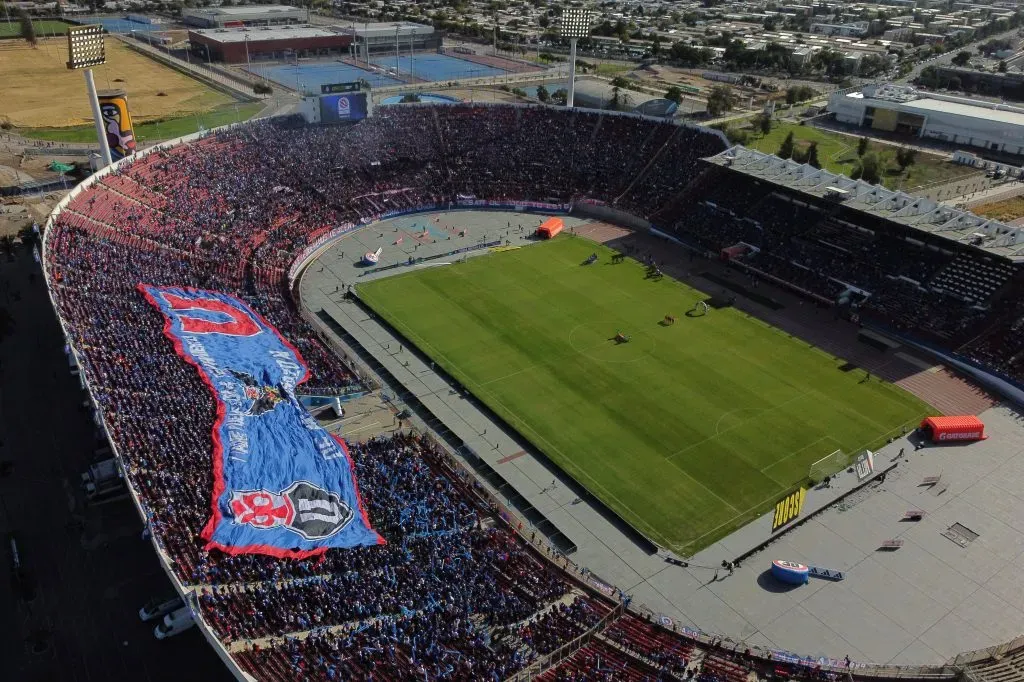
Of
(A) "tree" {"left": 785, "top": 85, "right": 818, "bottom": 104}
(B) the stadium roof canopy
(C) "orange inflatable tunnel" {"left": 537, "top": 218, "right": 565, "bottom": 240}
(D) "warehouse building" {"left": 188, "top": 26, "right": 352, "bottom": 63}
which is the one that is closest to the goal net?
Answer: (B) the stadium roof canopy

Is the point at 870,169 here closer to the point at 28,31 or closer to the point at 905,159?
the point at 905,159

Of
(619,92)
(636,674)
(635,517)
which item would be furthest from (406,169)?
(636,674)

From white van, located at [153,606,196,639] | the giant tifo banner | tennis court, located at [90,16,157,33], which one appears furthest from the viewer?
tennis court, located at [90,16,157,33]

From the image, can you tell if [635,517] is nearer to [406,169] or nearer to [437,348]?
[437,348]

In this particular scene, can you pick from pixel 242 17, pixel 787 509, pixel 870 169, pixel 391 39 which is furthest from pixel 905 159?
pixel 242 17

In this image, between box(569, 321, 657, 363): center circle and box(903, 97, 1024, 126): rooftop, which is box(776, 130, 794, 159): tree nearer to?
box(903, 97, 1024, 126): rooftop

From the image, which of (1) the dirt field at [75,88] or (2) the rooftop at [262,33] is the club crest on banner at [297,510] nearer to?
(1) the dirt field at [75,88]
